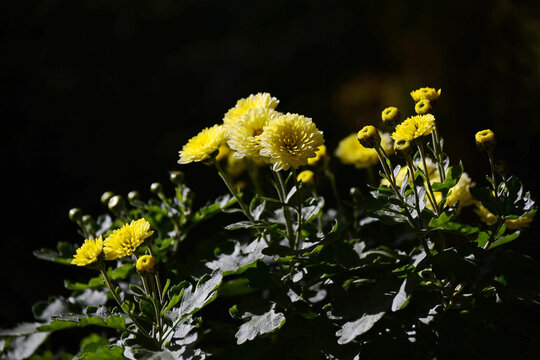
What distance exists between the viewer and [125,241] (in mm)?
1045

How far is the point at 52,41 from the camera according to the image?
2.33 m

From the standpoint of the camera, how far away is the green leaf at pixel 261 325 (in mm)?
987

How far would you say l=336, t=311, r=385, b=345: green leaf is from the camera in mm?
930

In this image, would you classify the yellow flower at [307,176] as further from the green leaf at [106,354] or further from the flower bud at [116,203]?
the green leaf at [106,354]

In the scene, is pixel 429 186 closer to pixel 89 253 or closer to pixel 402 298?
pixel 402 298

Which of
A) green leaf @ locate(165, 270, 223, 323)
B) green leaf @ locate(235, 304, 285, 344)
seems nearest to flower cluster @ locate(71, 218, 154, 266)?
green leaf @ locate(165, 270, 223, 323)

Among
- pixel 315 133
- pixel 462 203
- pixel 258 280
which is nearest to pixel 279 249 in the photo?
pixel 258 280

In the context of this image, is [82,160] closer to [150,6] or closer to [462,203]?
[150,6]

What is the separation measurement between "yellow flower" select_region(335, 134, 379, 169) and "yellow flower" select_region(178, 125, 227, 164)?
40 cm

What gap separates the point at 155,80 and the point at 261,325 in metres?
1.61

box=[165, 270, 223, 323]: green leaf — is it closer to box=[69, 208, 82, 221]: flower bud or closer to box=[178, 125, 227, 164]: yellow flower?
box=[178, 125, 227, 164]: yellow flower

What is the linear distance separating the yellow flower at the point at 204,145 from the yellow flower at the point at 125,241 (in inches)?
6.6

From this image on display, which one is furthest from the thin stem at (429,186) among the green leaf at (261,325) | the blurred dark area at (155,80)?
the blurred dark area at (155,80)

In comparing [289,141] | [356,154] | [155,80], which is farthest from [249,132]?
[155,80]
